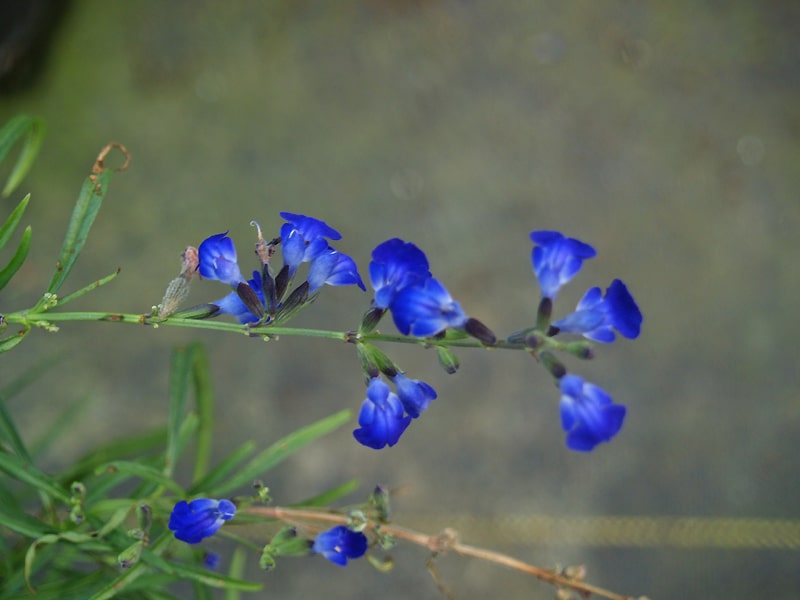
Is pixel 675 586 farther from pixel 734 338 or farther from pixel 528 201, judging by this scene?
pixel 528 201

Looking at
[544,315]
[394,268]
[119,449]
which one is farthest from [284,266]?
[119,449]

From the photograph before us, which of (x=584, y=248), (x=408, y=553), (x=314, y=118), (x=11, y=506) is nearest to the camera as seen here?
(x=584, y=248)

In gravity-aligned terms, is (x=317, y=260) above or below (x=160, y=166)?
below

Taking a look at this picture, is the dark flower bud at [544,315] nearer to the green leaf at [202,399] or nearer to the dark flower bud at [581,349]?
the dark flower bud at [581,349]

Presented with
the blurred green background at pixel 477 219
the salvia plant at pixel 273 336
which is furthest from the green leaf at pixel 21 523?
the blurred green background at pixel 477 219

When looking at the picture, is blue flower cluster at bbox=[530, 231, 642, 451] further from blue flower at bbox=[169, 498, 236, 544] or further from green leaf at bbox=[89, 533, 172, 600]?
green leaf at bbox=[89, 533, 172, 600]

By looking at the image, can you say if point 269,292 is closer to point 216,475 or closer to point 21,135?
point 216,475

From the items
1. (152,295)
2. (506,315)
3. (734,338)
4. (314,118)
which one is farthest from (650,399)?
(152,295)
